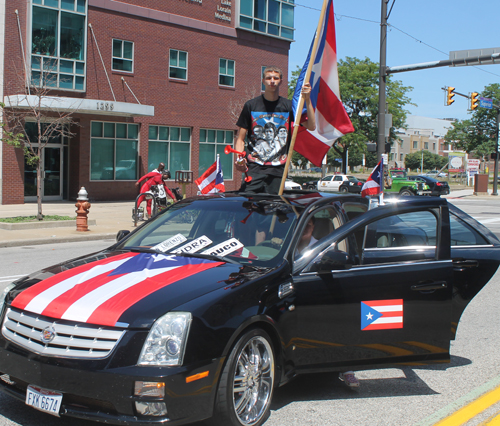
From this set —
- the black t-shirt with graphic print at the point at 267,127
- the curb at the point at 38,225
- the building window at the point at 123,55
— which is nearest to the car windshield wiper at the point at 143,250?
the black t-shirt with graphic print at the point at 267,127

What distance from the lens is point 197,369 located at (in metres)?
3.26

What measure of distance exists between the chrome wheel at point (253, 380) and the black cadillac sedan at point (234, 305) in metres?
0.01

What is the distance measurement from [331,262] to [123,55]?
24.7m

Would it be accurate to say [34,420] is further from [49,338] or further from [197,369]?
[197,369]

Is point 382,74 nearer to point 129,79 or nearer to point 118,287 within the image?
point 129,79

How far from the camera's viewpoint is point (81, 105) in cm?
2359

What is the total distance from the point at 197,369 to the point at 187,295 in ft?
1.50

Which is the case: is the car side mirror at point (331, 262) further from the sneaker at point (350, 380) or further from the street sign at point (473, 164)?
the street sign at point (473, 164)

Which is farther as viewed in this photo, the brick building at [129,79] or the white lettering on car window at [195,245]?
the brick building at [129,79]

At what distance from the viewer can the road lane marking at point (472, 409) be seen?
158 inches

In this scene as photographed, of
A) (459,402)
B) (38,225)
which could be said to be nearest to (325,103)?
(459,402)

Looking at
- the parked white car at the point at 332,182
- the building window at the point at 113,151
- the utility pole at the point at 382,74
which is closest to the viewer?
the utility pole at the point at 382,74

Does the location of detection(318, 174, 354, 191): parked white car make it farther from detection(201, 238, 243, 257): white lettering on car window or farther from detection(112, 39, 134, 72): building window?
detection(201, 238, 243, 257): white lettering on car window

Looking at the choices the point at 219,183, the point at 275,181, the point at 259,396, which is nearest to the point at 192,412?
the point at 259,396
